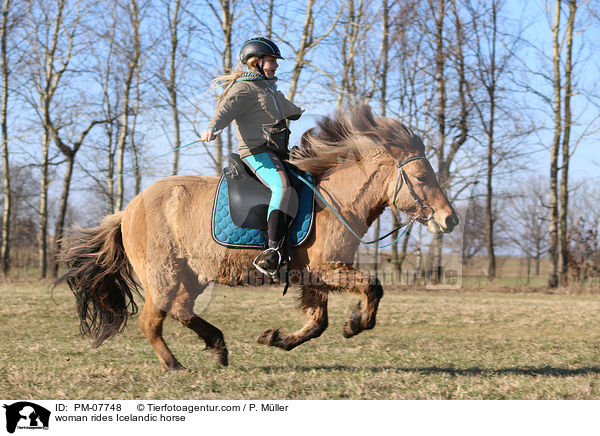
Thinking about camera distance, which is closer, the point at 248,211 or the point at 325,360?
the point at 248,211

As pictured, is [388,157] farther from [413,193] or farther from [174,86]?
[174,86]

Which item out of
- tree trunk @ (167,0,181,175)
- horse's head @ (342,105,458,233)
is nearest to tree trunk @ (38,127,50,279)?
tree trunk @ (167,0,181,175)

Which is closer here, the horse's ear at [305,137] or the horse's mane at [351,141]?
the horse's mane at [351,141]

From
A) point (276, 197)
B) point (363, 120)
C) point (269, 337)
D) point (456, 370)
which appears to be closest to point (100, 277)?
point (269, 337)

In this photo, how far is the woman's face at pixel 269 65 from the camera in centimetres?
450

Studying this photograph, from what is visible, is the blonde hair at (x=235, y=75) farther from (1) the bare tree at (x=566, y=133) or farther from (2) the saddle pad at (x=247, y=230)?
(1) the bare tree at (x=566, y=133)

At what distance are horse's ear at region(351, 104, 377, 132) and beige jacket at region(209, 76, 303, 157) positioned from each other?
0.62m

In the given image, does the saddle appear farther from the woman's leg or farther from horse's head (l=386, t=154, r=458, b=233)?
horse's head (l=386, t=154, r=458, b=233)

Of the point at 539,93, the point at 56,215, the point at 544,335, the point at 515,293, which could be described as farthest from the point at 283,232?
the point at 56,215

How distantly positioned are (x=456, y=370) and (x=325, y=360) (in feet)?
4.04

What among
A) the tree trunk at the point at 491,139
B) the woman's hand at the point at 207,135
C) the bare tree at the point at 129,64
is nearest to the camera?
the woman's hand at the point at 207,135

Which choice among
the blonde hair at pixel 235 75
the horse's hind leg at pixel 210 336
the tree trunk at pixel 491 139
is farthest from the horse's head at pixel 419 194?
the tree trunk at pixel 491 139

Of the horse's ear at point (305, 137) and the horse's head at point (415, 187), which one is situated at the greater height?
the horse's ear at point (305, 137)
